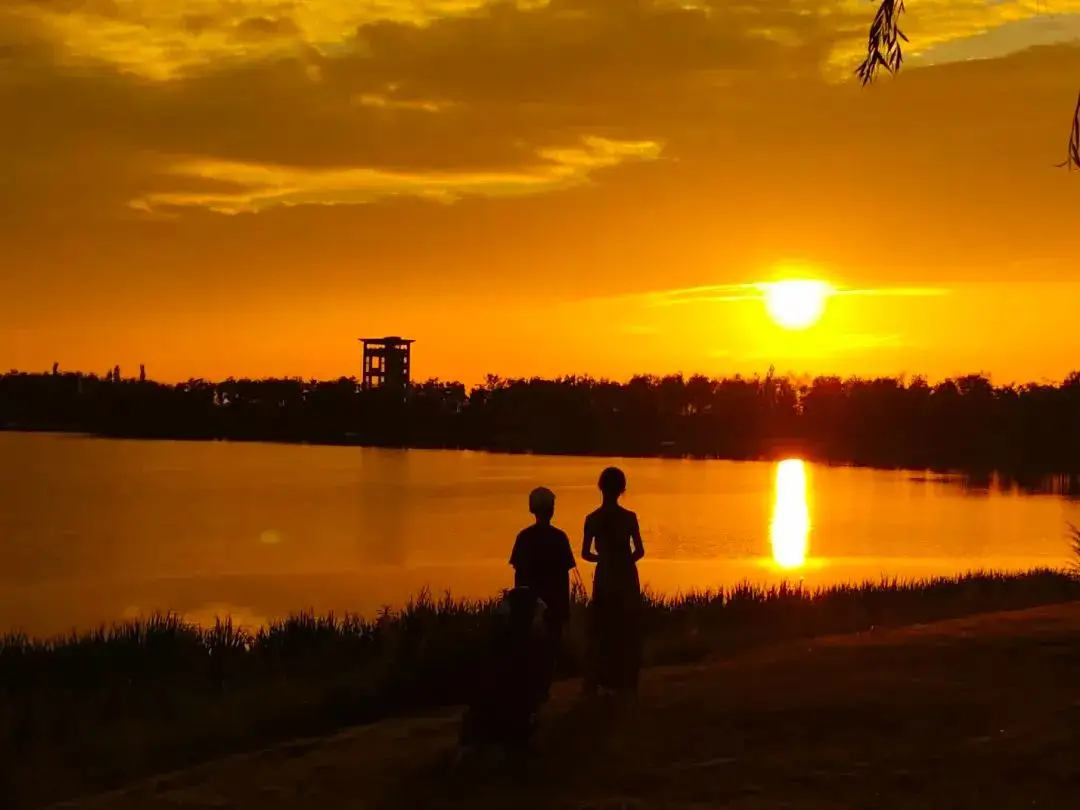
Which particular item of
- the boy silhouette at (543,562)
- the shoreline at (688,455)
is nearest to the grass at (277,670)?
the boy silhouette at (543,562)

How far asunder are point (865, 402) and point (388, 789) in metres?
134

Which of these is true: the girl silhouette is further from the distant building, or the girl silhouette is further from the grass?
the distant building

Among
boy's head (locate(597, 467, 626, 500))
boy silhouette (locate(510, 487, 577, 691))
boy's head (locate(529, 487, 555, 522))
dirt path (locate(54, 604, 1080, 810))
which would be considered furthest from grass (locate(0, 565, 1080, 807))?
boy's head (locate(529, 487, 555, 522))

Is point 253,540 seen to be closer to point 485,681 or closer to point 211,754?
point 211,754

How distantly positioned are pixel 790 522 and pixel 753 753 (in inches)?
1938

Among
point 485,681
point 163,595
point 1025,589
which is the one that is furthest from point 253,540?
point 485,681

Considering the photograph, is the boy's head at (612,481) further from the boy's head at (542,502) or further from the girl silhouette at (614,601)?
the boy's head at (542,502)

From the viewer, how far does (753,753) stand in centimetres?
858

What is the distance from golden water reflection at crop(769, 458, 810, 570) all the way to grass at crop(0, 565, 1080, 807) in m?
19.9

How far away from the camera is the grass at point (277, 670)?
11289mm

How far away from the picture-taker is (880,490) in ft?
249

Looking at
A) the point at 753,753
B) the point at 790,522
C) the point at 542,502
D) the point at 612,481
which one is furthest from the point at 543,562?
the point at 790,522

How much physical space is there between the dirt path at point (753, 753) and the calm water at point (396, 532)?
1983 centimetres

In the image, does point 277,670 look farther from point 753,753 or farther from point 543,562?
point 753,753
